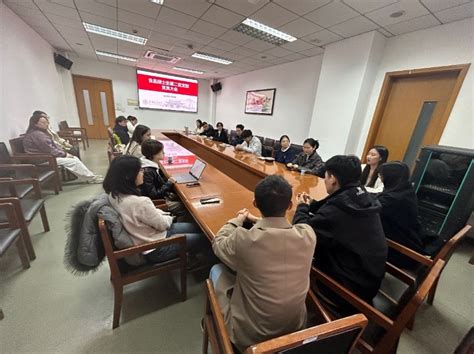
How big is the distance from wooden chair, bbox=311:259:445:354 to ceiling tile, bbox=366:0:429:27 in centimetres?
306

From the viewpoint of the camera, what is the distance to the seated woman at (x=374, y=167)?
2.25 m

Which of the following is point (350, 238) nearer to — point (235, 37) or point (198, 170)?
point (198, 170)

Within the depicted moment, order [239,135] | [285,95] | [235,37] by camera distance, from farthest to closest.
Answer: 1. [239,135]
2. [285,95]
3. [235,37]

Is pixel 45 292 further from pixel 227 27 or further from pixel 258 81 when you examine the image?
pixel 258 81

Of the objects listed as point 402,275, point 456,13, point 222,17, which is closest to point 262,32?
point 222,17

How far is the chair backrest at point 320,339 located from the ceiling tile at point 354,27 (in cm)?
371

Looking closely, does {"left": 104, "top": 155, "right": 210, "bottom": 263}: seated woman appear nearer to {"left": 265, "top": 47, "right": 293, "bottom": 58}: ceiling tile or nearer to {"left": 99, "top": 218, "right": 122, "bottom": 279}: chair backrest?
{"left": 99, "top": 218, "right": 122, "bottom": 279}: chair backrest

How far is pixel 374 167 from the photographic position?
2.34 metres

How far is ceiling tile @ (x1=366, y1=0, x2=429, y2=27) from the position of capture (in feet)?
7.79

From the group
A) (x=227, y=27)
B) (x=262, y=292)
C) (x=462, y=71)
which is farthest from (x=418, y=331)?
(x=227, y=27)

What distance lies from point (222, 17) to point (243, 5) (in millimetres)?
527

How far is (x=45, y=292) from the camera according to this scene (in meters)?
1.49

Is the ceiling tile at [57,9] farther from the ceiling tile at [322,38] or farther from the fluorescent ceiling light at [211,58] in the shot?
the ceiling tile at [322,38]

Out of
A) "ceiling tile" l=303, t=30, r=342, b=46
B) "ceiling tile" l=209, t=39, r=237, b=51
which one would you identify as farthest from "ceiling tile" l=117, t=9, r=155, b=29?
"ceiling tile" l=303, t=30, r=342, b=46
